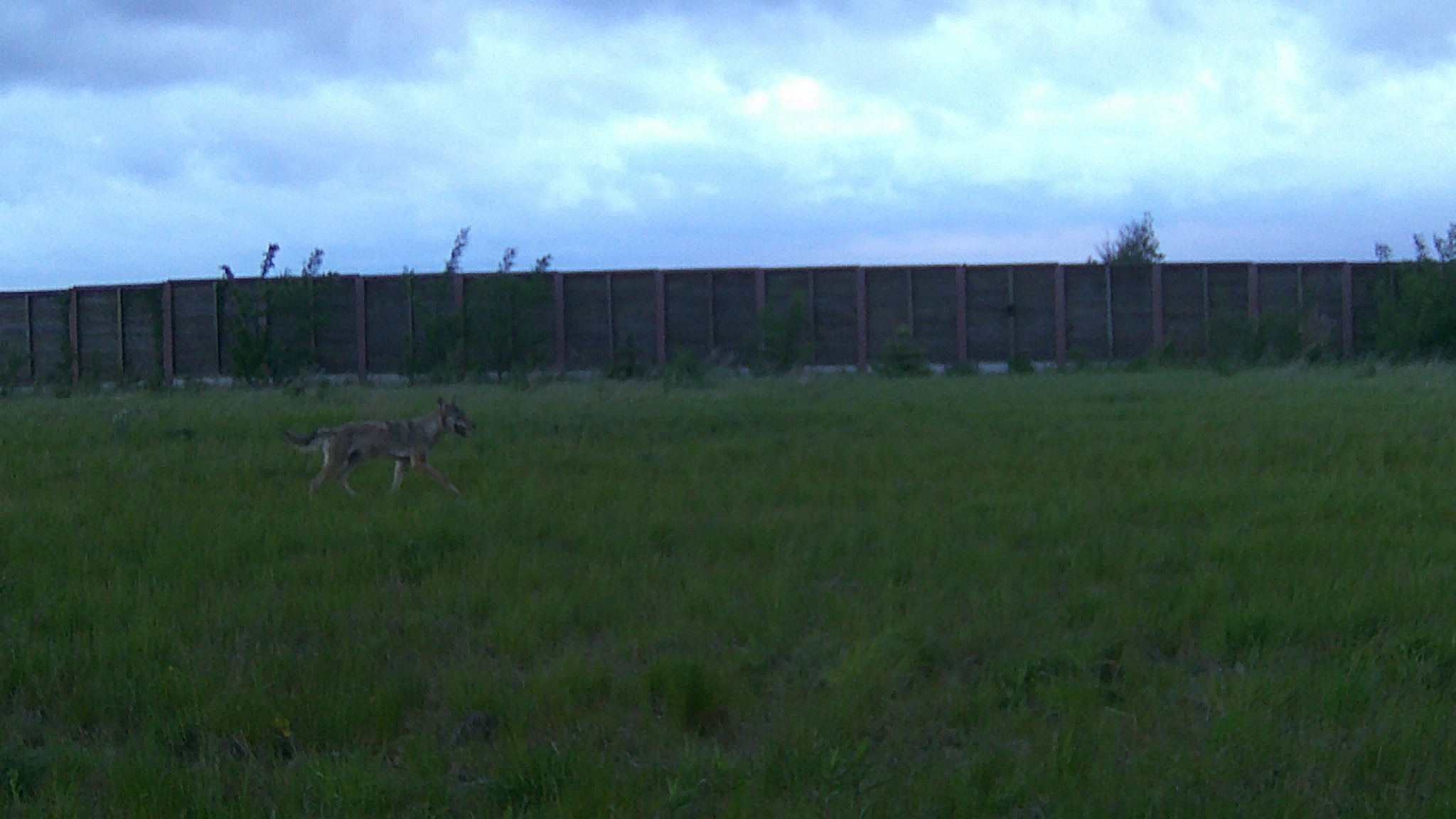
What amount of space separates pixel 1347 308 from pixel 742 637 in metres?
25.2

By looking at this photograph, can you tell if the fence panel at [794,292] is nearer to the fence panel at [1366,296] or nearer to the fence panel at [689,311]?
the fence panel at [689,311]

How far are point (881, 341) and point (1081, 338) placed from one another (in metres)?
4.15

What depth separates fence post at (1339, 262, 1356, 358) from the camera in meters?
27.6

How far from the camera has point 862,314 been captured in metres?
26.4

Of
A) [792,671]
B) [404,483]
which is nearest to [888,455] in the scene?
[404,483]

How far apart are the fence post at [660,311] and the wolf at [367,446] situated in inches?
607

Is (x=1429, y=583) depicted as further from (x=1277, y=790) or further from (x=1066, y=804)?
(x=1066, y=804)

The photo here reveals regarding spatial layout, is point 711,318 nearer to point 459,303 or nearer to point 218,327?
point 459,303

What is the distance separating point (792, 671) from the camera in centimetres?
595

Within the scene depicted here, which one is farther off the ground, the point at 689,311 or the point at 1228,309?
the point at 689,311

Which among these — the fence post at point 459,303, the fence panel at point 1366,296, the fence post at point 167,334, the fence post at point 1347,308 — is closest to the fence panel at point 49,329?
the fence post at point 167,334

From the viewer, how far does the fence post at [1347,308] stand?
2764cm

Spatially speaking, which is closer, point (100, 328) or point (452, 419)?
point (452, 419)

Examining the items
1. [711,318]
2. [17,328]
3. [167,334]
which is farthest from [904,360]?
[17,328]
